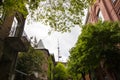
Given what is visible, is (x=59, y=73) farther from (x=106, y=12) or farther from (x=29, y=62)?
(x=106, y=12)

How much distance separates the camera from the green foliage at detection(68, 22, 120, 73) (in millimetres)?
14039

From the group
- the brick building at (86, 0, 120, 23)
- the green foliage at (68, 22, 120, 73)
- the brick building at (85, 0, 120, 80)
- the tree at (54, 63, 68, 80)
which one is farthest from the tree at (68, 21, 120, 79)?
the tree at (54, 63, 68, 80)

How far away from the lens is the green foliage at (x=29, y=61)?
18.2 metres

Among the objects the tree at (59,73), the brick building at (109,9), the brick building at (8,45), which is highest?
the brick building at (109,9)

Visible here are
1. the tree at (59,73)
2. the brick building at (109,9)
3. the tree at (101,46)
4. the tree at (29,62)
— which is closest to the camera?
the tree at (101,46)

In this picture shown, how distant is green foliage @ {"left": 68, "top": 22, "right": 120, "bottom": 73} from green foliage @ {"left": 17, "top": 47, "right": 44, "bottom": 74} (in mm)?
6324

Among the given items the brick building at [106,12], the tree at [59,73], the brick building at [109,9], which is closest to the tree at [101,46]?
the brick building at [106,12]

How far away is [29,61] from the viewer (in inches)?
742

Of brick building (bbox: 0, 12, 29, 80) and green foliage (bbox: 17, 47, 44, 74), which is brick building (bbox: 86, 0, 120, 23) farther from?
brick building (bbox: 0, 12, 29, 80)

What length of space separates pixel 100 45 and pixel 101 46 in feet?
0.51

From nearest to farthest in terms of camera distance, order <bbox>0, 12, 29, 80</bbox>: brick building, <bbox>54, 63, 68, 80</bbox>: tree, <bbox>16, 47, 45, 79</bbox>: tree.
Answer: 1. <bbox>0, 12, 29, 80</bbox>: brick building
2. <bbox>16, 47, 45, 79</bbox>: tree
3. <bbox>54, 63, 68, 80</bbox>: tree

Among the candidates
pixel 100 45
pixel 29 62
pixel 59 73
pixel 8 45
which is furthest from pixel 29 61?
pixel 59 73

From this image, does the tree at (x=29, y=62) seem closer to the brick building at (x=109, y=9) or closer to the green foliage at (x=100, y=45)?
the green foliage at (x=100, y=45)

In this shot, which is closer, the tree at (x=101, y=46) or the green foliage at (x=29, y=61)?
the tree at (x=101, y=46)
